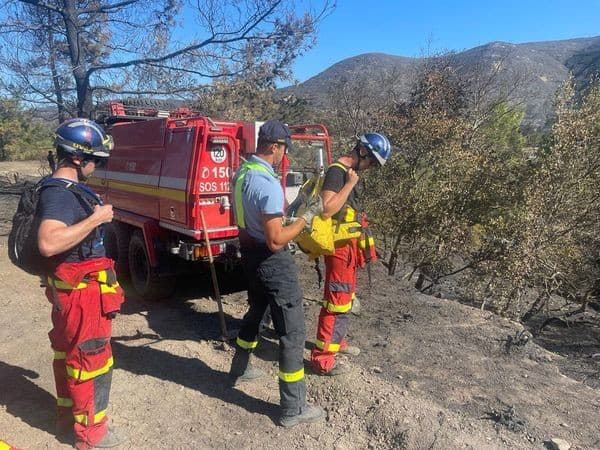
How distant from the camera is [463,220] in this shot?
1019cm

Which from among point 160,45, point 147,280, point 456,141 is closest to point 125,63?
point 160,45

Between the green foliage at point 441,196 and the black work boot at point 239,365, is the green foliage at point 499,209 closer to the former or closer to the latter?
the green foliage at point 441,196

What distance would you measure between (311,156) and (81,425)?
502 cm

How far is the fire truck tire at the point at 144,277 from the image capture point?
5852mm

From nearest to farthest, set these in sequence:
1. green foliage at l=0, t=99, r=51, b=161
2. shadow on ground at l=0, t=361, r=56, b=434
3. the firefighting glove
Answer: the firefighting glove < shadow on ground at l=0, t=361, r=56, b=434 < green foliage at l=0, t=99, r=51, b=161

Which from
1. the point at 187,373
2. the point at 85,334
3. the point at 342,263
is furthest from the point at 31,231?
the point at 342,263

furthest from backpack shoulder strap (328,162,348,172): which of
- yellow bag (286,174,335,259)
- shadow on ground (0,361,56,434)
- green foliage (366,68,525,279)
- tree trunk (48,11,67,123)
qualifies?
tree trunk (48,11,67,123)

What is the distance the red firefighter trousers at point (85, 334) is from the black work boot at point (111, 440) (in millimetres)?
37

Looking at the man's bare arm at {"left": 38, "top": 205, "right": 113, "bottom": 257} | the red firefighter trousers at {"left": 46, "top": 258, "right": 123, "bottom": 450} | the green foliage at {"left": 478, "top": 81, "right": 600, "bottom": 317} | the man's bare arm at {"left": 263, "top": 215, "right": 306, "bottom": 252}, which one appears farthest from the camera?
the green foliage at {"left": 478, "top": 81, "right": 600, "bottom": 317}

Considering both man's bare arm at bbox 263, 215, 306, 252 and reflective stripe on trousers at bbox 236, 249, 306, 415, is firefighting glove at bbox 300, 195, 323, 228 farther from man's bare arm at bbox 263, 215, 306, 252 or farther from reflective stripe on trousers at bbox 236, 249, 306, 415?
reflective stripe on trousers at bbox 236, 249, 306, 415

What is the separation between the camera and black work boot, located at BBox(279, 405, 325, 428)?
3.27 m

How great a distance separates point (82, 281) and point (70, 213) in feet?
1.38

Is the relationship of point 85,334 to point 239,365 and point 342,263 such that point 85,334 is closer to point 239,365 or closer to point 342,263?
point 239,365

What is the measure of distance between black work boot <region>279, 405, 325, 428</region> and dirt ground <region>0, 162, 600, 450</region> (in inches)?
1.8
